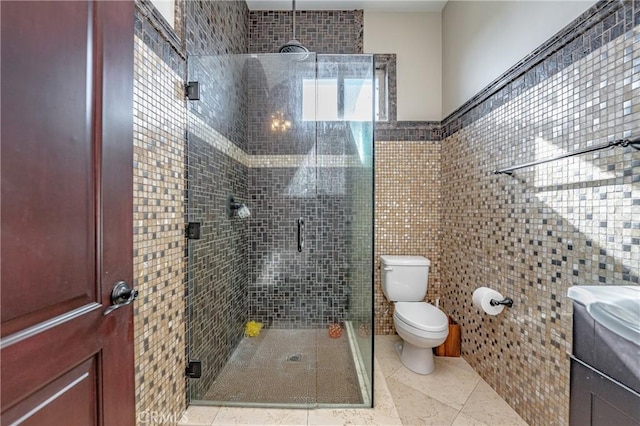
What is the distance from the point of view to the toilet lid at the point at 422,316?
5.96 ft

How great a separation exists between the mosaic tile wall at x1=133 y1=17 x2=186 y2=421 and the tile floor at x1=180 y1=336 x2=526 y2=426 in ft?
0.95

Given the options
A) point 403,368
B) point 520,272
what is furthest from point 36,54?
point 403,368

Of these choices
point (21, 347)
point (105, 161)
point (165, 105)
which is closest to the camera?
point (21, 347)

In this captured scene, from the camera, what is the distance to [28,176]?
0.57 metres

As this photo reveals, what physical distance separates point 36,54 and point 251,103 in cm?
165

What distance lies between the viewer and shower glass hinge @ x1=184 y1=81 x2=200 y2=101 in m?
1.45

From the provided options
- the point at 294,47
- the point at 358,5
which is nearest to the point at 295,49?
the point at 294,47

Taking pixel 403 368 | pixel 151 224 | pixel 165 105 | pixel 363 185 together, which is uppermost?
pixel 165 105

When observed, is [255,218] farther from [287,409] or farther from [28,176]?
[28,176]

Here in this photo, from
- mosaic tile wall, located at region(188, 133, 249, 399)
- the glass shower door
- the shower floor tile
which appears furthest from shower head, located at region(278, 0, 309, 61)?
the shower floor tile

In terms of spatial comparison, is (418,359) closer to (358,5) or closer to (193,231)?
(193,231)

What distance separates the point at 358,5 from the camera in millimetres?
2471

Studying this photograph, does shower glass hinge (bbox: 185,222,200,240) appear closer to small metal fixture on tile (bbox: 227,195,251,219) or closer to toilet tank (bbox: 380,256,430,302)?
small metal fixture on tile (bbox: 227,195,251,219)

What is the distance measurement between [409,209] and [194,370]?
A: 2067 mm
